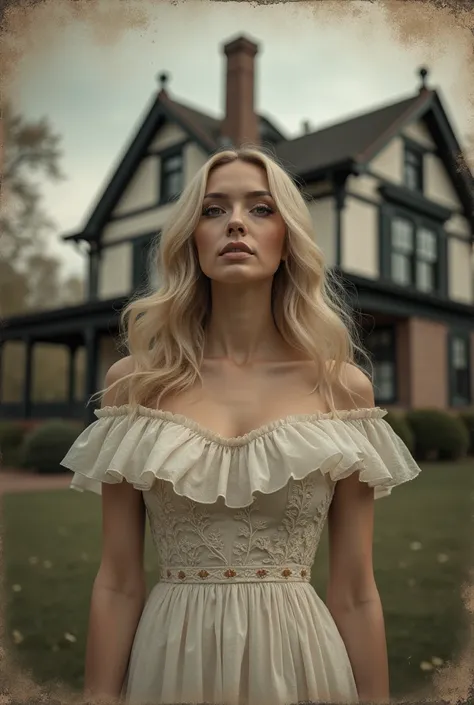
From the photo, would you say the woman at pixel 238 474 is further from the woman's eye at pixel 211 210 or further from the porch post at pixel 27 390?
the porch post at pixel 27 390

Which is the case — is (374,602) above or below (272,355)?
below

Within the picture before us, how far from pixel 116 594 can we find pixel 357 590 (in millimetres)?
710

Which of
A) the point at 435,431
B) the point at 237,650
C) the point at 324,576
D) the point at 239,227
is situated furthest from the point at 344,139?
the point at 237,650

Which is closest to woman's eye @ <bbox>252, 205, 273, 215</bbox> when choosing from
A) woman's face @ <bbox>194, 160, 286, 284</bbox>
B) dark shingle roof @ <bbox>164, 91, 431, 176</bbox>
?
woman's face @ <bbox>194, 160, 286, 284</bbox>

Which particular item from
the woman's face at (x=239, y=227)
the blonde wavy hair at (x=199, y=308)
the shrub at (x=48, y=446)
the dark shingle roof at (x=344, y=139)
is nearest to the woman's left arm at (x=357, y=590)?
the blonde wavy hair at (x=199, y=308)

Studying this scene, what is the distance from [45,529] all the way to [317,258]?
308 inches

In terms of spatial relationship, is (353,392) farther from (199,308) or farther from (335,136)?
(335,136)

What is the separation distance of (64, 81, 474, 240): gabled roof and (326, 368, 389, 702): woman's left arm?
42.4 ft

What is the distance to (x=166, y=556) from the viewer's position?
2.03 metres

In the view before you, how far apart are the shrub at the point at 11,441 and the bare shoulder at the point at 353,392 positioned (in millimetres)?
16140

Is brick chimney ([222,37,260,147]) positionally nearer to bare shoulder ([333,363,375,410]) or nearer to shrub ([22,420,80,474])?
shrub ([22,420,80,474])

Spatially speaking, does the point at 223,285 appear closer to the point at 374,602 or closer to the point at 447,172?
the point at 374,602

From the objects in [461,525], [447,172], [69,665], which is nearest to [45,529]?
[69,665]

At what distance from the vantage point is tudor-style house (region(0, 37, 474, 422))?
15.6m
